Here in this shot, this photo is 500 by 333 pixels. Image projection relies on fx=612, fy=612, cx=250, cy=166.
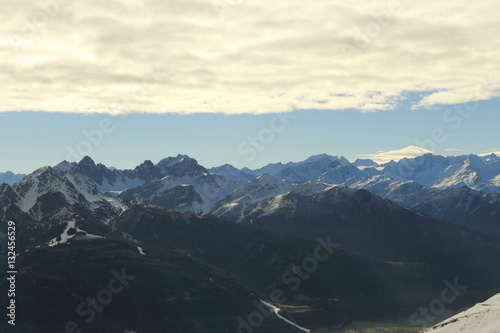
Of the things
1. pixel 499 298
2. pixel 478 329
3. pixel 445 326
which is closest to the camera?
pixel 478 329

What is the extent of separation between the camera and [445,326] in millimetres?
147625

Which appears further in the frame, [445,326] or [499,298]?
[499,298]

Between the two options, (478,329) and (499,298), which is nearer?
(478,329)

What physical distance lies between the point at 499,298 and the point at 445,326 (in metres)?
43.2

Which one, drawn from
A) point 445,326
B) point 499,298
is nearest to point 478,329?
point 445,326

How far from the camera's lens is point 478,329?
131500mm

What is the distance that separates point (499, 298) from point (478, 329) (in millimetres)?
56007

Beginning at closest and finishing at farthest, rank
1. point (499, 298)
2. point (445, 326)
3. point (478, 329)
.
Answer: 1. point (478, 329)
2. point (445, 326)
3. point (499, 298)

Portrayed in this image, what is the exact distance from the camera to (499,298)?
595ft

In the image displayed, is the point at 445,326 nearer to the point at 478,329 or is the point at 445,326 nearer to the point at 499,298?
the point at 478,329

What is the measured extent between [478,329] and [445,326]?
1663 cm
